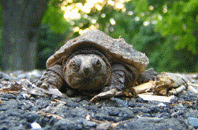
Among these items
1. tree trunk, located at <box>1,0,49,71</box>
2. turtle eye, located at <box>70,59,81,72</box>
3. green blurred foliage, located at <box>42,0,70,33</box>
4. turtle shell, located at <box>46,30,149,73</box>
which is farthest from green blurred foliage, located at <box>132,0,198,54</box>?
turtle eye, located at <box>70,59,81,72</box>

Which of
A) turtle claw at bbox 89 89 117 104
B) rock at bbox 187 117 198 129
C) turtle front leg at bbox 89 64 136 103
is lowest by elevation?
rock at bbox 187 117 198 129

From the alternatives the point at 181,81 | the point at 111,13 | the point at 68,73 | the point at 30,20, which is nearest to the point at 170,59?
the point at 111,13

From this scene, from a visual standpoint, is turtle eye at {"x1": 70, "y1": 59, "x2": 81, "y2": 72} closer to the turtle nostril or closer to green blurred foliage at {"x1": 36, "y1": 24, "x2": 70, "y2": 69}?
the turtle nostril

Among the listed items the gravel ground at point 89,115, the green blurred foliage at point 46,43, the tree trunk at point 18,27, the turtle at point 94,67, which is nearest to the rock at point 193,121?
the gravel ground at point 89,115

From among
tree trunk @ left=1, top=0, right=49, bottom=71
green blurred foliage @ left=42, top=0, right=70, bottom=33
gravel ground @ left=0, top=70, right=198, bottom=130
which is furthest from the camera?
green blurred foliage @ left=42, top=0, right=70, bottom=33

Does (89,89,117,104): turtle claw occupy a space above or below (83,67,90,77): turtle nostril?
below

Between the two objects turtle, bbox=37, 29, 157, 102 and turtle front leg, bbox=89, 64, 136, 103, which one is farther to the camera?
turtle front leg, bbox=89, 64, 136, 103
